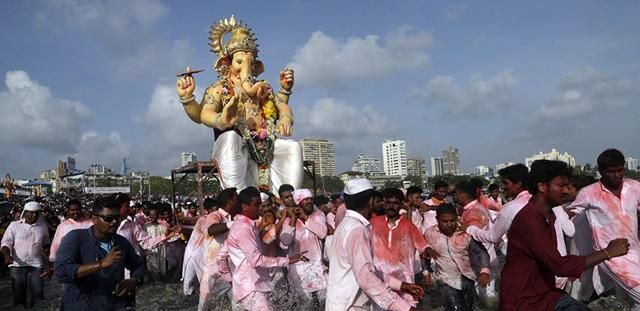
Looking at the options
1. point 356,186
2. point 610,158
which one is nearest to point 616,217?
point 610,158

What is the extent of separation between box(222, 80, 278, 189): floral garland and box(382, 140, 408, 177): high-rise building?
118366mm

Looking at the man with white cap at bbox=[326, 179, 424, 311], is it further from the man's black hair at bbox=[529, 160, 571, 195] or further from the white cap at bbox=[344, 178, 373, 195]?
the man's black hair at bbox=[529, 160, 571, 195]

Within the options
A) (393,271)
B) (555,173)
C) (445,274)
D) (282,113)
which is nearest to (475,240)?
(445,274)

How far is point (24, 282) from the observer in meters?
8.99

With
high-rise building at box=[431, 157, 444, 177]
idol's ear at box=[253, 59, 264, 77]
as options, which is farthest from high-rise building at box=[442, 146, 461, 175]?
idol's ear at box=[253, 59, 264, 77]

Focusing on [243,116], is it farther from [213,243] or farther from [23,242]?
[213,243]

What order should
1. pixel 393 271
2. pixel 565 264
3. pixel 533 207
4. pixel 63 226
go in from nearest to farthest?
pixel 565 264 → pixel 533 207 → pixel 393 271 → pixel 63 226

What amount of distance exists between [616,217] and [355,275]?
2829mm

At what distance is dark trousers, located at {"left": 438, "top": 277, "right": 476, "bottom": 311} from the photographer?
17.7 ft

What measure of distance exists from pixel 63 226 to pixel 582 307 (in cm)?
706

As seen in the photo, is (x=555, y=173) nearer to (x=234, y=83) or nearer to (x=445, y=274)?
(x=445, y=274)

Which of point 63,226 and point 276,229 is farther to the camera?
point 63,226

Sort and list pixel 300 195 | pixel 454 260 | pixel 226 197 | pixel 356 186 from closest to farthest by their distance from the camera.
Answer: pixel 356 186 < pixel 454 260 < pixel 226 197 < pixel 300 195

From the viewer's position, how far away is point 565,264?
10.2ft
